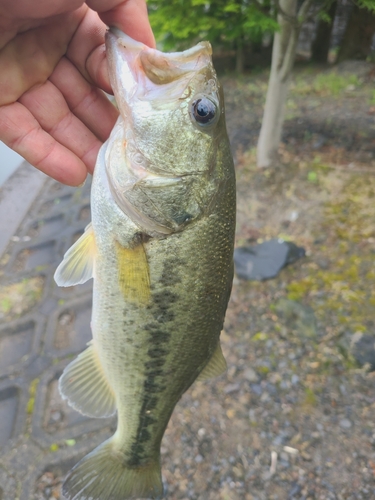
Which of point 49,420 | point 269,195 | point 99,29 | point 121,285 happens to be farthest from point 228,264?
point 269,195

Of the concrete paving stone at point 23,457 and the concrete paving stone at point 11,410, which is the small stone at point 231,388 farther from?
the concrete paving stone at point 11,410

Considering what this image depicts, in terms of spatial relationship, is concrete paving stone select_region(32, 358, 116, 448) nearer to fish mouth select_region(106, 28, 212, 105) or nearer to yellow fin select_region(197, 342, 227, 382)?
yellow fin select_region(197, 342, 227, 382)

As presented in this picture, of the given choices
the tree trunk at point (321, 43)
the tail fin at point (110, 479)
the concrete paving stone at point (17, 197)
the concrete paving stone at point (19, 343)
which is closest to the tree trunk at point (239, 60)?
the tree trunk at point (321, 43)

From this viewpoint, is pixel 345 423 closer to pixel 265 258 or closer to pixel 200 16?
pixel 265 258

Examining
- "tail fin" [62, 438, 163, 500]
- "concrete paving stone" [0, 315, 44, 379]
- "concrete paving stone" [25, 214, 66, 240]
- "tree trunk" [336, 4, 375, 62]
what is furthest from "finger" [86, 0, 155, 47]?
"tree trunk" [336, 4, 375, 62]

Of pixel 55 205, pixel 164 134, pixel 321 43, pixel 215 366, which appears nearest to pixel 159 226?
pixel 164 134

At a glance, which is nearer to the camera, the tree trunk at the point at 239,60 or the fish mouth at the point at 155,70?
the fish mouth at the point at 155,70
